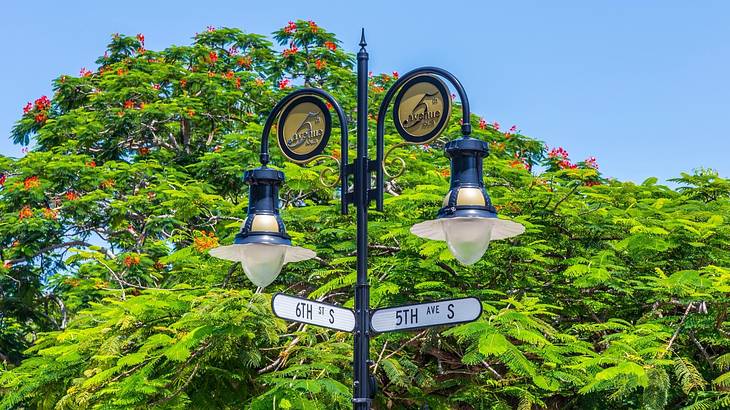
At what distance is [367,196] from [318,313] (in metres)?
0.74

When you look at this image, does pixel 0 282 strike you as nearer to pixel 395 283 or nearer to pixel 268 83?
pixel 268 83

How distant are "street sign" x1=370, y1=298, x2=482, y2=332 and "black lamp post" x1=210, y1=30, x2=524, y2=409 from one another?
0.06 meters

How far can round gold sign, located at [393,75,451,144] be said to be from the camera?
6.00m

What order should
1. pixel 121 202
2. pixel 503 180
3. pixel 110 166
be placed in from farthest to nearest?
pixel 110 166 → pixel 121 202 → pixel 503 180

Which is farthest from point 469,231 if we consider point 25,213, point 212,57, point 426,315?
point 212,57

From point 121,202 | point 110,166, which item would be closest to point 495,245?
point 121,202

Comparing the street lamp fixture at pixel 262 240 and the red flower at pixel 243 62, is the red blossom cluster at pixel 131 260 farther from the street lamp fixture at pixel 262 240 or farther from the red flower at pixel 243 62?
the street lamp fixture at pixel 262 240

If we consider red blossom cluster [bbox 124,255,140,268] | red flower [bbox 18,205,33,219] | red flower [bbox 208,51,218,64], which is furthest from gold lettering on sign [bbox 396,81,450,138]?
red flower [bbox 208,51,218,64]

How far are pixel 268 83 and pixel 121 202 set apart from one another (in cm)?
385

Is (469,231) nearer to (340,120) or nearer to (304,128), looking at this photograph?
(340,120)

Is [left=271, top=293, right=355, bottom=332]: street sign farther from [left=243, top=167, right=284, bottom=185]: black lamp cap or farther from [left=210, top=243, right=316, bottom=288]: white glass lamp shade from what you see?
[left=243, top=167, right=284, bottom=185]: black lamp cap

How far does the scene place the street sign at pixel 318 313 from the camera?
600 cm

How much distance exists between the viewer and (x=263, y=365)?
33.4 feet

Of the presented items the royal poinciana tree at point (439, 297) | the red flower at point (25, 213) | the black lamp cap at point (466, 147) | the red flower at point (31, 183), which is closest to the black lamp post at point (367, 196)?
the black lamp cap at point (466, 147)
